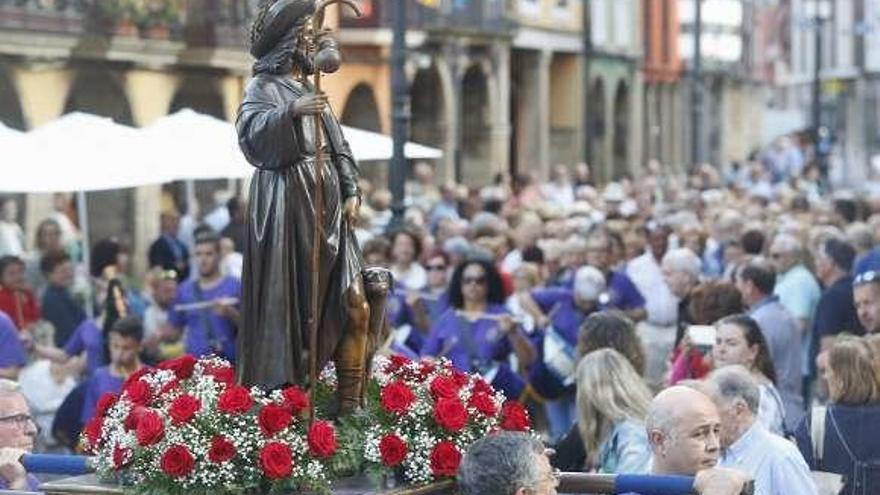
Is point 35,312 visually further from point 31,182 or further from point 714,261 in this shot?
point 714,261

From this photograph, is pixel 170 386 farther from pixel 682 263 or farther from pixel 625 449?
pixel 682 263

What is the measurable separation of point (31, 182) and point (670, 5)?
5082 cm

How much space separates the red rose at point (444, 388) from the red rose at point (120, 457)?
97 centimetres

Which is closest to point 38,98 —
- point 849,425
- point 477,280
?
point 477,280

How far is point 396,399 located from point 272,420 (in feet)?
1.49

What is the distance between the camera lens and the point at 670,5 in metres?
64.8

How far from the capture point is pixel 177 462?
23.2 feet

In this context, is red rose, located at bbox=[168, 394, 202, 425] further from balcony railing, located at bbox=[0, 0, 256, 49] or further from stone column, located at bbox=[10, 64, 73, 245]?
balcony railing, located at bbox=[0, 0, 256, 49]

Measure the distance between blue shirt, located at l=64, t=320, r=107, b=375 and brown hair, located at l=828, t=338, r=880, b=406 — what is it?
5557mm

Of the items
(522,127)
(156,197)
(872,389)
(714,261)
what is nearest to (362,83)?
(156,197)

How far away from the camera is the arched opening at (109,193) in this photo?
30500 mm

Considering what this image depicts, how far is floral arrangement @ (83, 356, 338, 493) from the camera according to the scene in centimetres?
709

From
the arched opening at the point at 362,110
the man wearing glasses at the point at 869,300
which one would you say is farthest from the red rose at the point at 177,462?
the arched opening at the point at 362,110

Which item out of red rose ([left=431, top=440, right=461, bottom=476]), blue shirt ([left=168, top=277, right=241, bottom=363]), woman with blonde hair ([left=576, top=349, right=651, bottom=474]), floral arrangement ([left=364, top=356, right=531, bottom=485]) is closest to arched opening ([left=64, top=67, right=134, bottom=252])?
blue shirt ([left=168, top=277, right=241, bottom=363])
